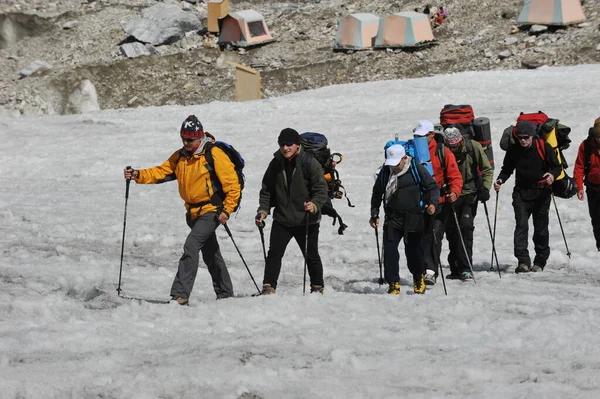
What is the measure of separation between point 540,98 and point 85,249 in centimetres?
1407

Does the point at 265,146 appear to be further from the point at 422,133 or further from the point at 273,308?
the point at 273,308

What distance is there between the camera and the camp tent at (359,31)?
118 ft

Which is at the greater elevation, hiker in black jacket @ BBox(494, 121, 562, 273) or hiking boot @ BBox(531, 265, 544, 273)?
hiker in black jacket @ BBox(494, 121, 562, 273)

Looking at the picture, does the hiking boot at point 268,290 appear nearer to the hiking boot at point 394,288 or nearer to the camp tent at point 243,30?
the hiking boot at point 394,288

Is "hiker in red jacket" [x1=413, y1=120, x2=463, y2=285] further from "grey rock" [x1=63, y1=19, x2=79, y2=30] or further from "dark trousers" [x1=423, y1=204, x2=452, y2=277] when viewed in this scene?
"grey rock" [x1=63, y1=19, x2=79, y2=30]

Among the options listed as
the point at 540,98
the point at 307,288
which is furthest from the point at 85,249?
the point at 540,98

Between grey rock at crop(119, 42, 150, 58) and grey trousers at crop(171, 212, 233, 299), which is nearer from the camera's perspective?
grey trousers at crop(171, 212, 233, 299)

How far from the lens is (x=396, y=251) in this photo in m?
9.20

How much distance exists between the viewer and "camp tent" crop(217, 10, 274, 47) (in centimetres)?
3850

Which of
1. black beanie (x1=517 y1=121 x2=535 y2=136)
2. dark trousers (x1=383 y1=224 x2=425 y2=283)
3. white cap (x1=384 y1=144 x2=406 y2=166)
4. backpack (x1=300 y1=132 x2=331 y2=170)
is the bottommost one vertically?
dark trousers (x1=383 y1=224 x2=425 y2=283)

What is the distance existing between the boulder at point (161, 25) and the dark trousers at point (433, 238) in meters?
31.7

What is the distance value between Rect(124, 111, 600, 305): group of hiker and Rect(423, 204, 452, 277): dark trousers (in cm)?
1

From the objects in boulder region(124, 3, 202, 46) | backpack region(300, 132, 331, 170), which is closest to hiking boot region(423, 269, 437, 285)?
backpack region(300, 132, 331, 170)

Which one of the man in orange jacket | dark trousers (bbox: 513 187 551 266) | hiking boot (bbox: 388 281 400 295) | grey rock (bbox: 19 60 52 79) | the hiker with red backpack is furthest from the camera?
grey rock (bbox: 19 60 52 79)
